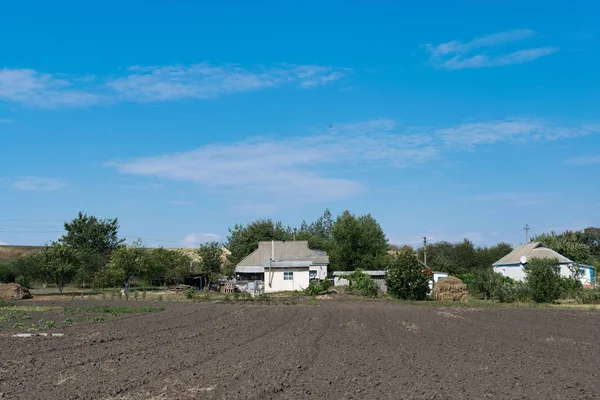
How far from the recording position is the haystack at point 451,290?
4316 centimetres

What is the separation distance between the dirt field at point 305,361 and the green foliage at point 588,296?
1957 centimetres

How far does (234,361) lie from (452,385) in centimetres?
534

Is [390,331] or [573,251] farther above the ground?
[573,251]

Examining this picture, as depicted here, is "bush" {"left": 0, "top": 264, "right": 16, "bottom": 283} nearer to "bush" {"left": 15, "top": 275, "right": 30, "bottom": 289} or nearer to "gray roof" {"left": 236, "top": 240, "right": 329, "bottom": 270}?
"bush" {"left": 15, "top": 275, "right": 30, "bottom": 289}

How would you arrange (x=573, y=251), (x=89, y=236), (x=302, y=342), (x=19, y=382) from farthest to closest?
1. (x=89, y=236)
2. (x=573, y=251)
3. (x=302, y=342)
4. (x=19, y=382)

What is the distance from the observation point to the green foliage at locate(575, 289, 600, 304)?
135 ft

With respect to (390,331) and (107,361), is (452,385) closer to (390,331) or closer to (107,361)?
(107,361)

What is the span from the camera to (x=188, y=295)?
46.4m

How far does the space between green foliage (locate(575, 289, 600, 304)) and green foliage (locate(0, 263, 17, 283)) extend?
60.7 metres

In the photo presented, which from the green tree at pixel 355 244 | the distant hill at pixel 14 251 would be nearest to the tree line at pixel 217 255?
the green tree at pixel 355 244

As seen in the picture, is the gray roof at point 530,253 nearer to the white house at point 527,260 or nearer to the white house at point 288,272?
the white house at point 527,260

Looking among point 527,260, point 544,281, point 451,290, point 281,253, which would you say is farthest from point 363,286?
point 527,260

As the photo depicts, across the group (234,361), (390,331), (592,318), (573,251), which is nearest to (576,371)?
(234,361)

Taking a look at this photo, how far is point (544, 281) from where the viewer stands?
134 ft
